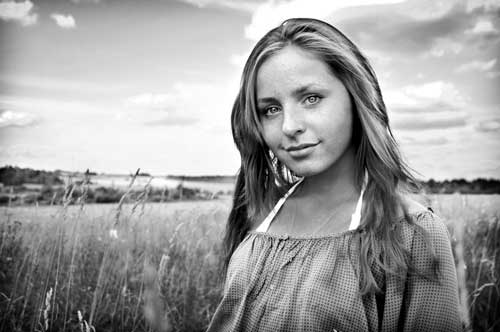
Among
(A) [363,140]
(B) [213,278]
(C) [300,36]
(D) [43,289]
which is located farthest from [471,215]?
(D) [43,289]

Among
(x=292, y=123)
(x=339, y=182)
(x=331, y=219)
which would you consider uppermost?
(x=292, y=123)

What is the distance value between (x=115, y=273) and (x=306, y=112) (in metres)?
1.99

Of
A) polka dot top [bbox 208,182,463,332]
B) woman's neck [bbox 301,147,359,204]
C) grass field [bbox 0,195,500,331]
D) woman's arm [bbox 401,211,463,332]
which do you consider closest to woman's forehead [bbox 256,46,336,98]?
woman's neck [bbox 301,147,359,204]

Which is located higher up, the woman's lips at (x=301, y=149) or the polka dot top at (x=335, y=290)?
the woman's lips at (x=301, y=149)

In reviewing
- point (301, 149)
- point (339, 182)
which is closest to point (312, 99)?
point (301, 149)

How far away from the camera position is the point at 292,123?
140cm

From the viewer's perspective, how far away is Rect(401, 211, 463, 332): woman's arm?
4.07 ft

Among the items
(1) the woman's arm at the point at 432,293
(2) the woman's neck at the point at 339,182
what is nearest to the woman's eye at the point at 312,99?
(2) the woman's neck at the point at 339,182

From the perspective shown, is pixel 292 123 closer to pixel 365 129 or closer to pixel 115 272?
pixel 365 129

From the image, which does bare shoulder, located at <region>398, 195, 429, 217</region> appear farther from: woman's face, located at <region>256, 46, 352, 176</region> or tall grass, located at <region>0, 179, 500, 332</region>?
tall grass, located at <region>0, 179, 500, 332</region>

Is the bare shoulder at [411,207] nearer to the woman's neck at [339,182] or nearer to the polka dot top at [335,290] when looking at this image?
the polka dot top at [335,290]

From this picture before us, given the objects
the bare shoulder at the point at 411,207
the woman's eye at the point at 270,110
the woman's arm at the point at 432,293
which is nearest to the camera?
the woman's arm at the point at 432,293

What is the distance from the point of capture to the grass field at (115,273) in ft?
7.68

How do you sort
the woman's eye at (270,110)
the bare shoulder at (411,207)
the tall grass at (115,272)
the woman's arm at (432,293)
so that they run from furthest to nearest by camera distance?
1. the tall grass at (115,272)
2. the woman's eye at (270,110)
3. the bare shoulder at (411,207)
4. the woman's arm at (432,293)
